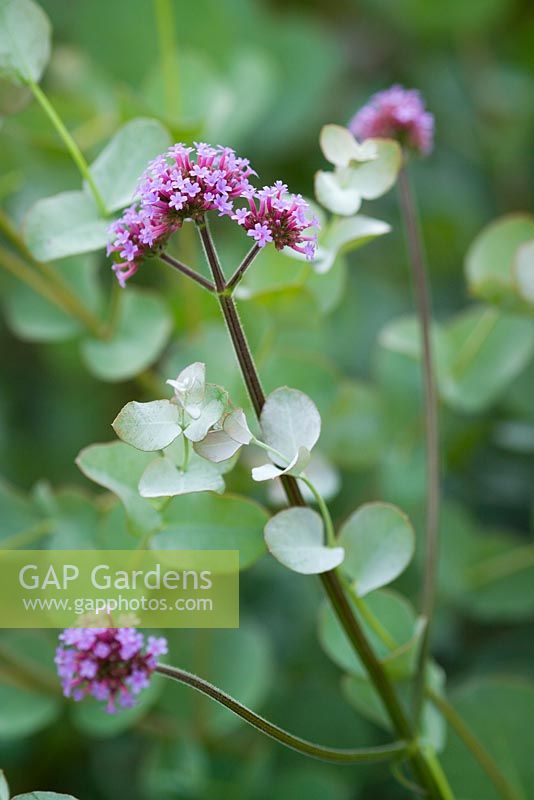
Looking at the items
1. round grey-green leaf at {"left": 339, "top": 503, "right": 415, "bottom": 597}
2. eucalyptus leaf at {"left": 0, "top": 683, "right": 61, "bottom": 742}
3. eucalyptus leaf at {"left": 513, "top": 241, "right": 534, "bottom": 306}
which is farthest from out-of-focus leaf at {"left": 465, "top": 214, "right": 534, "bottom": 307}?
eucalyptus leaf at {"left": 0, "top": 683, "right": 61, "bottom": 742}

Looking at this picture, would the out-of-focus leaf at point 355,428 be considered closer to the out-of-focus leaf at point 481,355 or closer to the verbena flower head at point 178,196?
the out-of-focus leaf at point 481,355

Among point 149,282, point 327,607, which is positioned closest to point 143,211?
point 327,607

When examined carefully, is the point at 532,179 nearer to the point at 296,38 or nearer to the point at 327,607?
the point at 296,38

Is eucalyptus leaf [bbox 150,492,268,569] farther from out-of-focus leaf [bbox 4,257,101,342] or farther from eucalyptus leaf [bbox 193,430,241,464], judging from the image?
out-of-focus leaf [bbox 4,257,101,342]

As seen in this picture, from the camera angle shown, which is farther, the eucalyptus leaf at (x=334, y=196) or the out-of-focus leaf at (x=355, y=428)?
the out-of-focus leaf at (x=355, y=428)

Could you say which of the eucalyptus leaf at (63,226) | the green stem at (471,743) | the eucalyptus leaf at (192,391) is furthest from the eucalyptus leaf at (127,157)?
the green stem at (471,743)

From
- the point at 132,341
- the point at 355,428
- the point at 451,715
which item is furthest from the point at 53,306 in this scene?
the point at 451,715

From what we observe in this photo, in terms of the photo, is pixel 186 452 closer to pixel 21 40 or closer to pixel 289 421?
pixel 289 421
